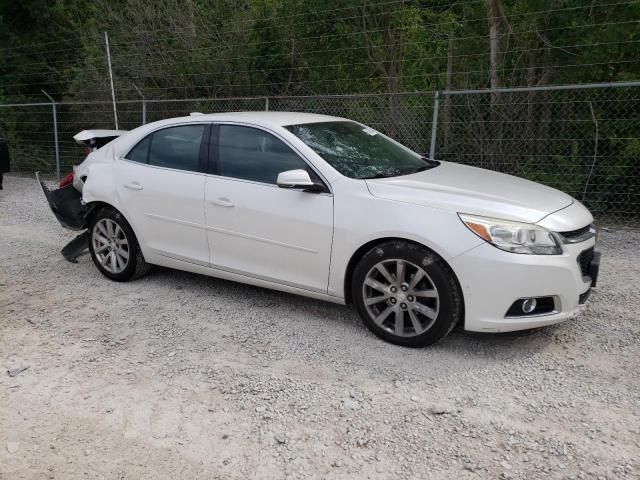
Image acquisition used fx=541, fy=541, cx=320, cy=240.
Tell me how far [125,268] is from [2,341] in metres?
1.32

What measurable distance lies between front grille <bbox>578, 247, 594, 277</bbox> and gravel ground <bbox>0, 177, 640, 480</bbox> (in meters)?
0.52

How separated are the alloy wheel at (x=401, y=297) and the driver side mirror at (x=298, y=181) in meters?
0.72

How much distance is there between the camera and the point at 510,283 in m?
3.35

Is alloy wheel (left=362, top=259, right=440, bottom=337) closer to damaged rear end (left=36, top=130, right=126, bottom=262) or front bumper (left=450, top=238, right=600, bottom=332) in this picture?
front bumper (left=450, top=238, right=600, bottom=332)

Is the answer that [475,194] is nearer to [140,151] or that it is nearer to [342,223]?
[342,223]

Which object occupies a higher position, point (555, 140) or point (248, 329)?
point (555, 140)

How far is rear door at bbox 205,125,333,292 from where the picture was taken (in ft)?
12.9

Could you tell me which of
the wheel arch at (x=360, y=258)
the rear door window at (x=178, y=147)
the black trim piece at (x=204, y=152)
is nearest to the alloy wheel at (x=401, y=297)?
the wheel arch at (x=360, y=258)

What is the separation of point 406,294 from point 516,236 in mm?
792

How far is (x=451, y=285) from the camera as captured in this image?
136 inches

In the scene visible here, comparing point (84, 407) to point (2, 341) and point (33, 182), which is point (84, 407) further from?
point (33, 182)

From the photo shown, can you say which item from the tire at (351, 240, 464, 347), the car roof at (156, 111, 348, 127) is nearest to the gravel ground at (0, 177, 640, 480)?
the tire at (351, 240, 464, 347)

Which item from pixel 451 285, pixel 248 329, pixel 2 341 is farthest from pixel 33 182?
pixel 451 285

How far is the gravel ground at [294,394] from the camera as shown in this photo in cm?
263
